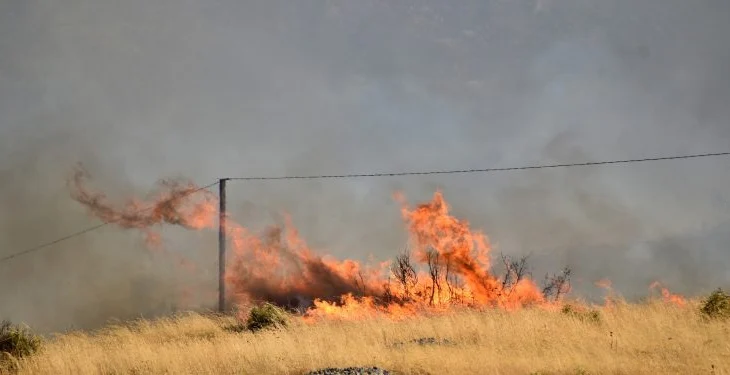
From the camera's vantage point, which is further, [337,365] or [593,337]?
[593,337]

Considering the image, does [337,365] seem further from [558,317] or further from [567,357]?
[558,317]

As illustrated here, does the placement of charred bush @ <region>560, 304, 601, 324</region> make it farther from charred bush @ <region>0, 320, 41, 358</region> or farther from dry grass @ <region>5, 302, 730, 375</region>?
charred bush @ <region>0, 320, 41, 358</region>

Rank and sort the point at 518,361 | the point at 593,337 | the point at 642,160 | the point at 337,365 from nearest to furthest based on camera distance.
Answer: the point at 518,361, the point at 337,365, the point at 593,337, the point at 642,160

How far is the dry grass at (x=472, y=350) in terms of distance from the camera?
1114 cm

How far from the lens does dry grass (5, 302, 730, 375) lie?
11.1 meters

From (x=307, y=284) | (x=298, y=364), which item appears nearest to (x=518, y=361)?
(x=298, y=364)

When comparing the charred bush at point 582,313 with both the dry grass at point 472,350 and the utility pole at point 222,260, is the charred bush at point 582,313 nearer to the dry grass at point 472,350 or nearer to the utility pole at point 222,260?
the dry grass at point 472,350

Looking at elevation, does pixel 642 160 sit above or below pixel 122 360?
above

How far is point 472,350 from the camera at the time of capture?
12.8 m

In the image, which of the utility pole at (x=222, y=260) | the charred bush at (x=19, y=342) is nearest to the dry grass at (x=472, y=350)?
the charred bush at (x=19, y=342)

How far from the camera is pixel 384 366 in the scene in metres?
11.7

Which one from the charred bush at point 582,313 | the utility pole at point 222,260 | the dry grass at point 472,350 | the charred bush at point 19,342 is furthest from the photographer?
the utility pole at point 222,260

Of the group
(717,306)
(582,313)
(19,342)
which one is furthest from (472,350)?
(19,342)

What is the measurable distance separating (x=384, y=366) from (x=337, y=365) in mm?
1084
